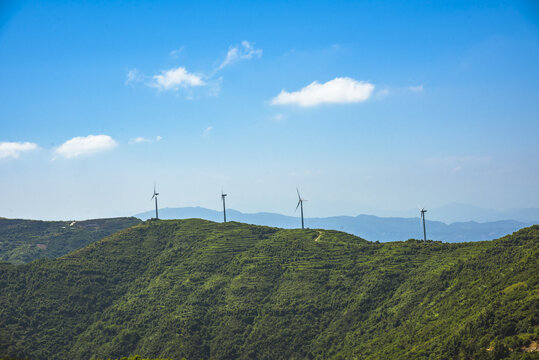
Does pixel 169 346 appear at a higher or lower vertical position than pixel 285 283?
lower

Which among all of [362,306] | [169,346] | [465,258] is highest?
[465,258]

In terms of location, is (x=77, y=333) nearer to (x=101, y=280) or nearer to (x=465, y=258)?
(x=101, y=280)

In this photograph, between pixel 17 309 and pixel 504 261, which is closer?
pixel 504 261

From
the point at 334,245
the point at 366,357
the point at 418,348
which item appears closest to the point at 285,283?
the point at 334,245

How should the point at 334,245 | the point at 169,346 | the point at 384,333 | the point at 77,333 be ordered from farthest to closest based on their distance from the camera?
the point at 334,245 < the point at 77,333 < the point at 169,346 < the point at 384,333

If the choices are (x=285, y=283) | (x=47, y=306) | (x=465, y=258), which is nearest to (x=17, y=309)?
(x=47, y=306)

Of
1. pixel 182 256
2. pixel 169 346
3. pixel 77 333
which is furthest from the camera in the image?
pixel 182 256

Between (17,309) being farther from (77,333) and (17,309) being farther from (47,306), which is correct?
(77,333)
